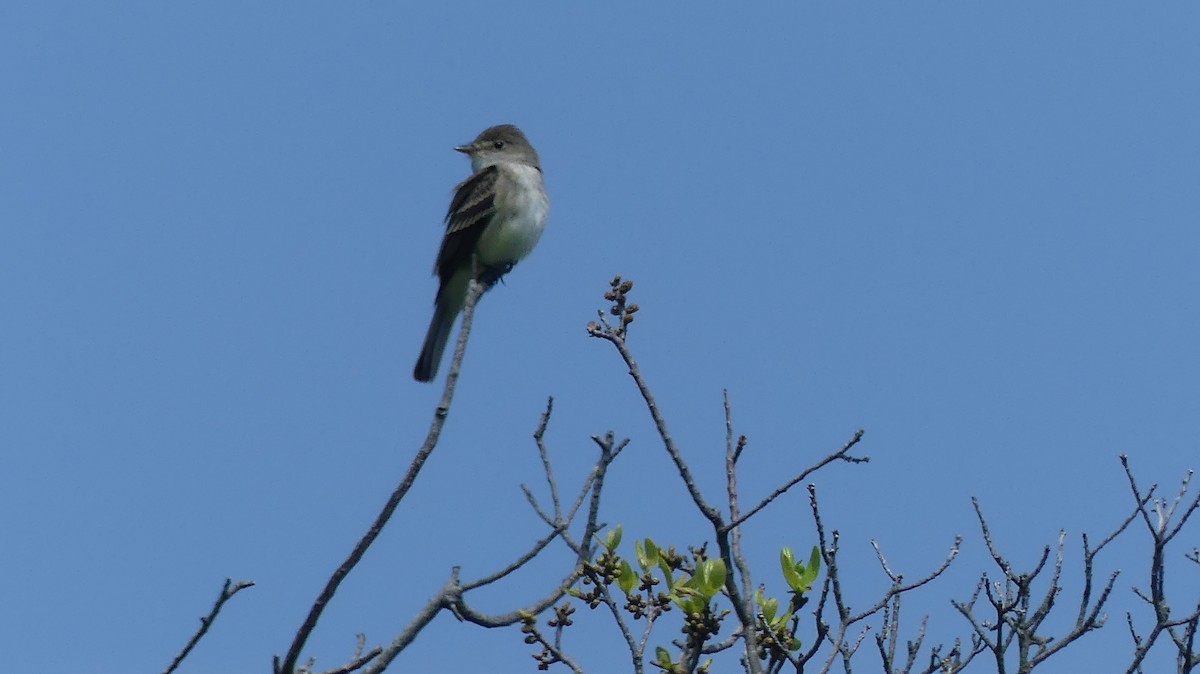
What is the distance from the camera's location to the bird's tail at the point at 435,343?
10344mm

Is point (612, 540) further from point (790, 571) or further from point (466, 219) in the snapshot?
point (466, 219)

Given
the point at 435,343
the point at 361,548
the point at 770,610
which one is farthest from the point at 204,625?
the point at 435,343

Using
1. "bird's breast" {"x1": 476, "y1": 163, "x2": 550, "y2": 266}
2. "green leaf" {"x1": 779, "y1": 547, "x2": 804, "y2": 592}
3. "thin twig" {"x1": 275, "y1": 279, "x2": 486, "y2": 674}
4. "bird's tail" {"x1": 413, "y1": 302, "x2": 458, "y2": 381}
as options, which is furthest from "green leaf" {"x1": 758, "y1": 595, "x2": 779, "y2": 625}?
"bird's breast" {"x1": 476, "y1": 163, "x2": 550, "y2": 266}

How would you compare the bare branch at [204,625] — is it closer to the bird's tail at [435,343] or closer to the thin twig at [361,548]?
the thin twig at [361,548]

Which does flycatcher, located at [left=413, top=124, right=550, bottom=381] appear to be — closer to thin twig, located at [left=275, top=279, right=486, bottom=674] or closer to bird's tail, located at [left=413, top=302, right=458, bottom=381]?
bird's tail, located at [left=413, top=302, right=458, bottom=381]

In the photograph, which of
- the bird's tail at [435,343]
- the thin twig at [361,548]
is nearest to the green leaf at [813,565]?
the thin twig at [361,548]

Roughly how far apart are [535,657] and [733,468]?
105cm

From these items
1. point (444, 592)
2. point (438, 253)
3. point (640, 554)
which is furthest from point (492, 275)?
point (444, 592)

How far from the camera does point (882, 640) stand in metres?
5.56

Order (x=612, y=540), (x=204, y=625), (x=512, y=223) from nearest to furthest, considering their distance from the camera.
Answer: (x=204, y=625), (x=612, y=540), (x=512, y=223)

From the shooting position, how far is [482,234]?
10.6m

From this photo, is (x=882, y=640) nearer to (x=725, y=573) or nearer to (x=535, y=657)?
(x=725, y=573)

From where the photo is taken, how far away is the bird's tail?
10.3 metres

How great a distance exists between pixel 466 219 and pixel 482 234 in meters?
0.17
